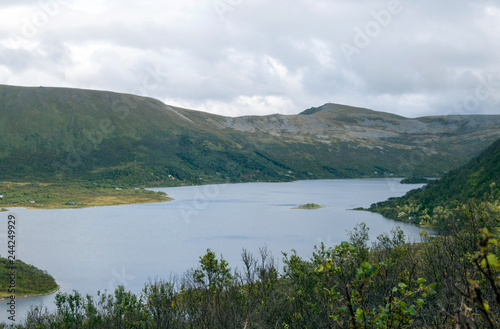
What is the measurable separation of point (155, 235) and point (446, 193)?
77509mm

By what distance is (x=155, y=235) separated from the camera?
9562 cm

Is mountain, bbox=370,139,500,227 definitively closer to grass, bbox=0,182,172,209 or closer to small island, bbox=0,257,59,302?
small island, bbox=0,257,59,302

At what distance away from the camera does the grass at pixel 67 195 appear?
141m

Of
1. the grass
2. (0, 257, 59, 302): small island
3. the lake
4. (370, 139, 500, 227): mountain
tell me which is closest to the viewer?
(0, 257, 59, 302): small island

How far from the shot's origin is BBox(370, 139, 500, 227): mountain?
99744 millimetres

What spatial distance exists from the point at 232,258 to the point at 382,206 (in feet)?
249

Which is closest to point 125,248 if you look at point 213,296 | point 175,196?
point 213,296

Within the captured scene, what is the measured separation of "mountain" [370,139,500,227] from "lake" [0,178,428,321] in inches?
229

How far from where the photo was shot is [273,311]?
69.7 feet

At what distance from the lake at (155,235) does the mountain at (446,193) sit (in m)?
5.81

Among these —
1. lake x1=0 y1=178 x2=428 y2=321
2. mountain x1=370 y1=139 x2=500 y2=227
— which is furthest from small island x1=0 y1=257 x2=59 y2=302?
mountain x1=370 y1=139 x2=500 y2=227

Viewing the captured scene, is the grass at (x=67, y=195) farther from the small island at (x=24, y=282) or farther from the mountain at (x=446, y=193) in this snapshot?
the mountain at (x=446, y=193)

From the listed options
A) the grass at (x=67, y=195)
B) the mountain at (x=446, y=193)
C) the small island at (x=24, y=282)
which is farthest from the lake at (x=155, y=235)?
the grass at (x=67, y=195)

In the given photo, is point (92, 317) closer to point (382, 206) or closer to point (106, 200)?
point (382, 206)
